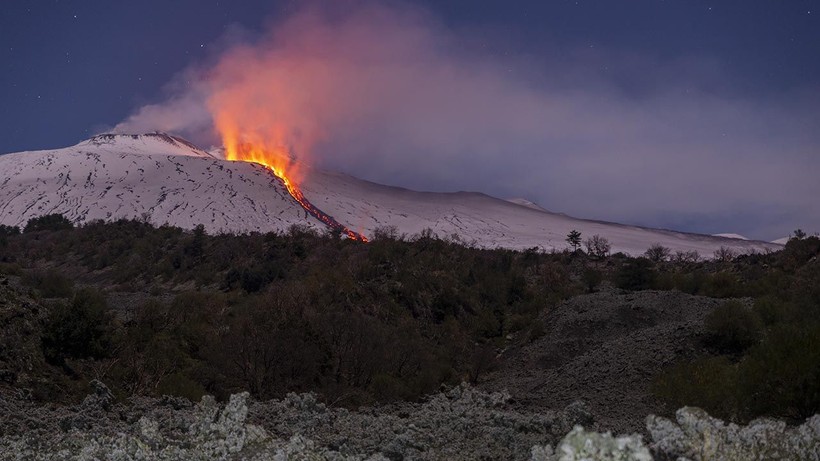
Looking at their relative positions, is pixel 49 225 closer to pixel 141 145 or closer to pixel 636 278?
pixel 636 278

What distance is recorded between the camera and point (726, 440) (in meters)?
4.47

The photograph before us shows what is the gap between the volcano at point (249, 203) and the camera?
7950 centimetres

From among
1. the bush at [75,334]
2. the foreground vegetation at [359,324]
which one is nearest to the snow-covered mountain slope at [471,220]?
the foreground vegetation at [359,324]

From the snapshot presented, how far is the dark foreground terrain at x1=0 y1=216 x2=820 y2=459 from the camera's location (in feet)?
21.0

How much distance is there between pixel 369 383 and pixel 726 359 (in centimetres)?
789

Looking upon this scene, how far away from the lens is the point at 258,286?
30.4 meters

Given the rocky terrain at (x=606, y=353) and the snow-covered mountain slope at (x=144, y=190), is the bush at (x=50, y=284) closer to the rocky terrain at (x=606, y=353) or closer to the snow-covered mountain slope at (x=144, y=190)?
the rocky terrain at (x=606, y=353)

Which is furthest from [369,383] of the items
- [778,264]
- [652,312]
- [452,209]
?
[452,209]

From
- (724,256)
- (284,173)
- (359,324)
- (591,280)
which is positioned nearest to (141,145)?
(284,173)

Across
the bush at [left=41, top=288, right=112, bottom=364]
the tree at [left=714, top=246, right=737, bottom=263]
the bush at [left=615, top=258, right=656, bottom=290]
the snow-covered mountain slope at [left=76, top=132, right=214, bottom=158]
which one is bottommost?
the bush at [left=41, top=288, right=112, bottom=364]

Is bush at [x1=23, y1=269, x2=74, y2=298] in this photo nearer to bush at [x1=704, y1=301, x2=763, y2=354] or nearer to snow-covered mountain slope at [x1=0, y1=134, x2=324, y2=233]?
bush at [x1=704, y1=301, x2=763, y2=354]

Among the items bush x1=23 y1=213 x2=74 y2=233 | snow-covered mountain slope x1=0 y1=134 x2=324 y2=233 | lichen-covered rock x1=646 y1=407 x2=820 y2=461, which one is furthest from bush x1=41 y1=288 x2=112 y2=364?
bush x1=23 y1=213 x2=74 y2=233

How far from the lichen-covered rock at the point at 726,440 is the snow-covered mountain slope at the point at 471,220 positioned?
64.1 m

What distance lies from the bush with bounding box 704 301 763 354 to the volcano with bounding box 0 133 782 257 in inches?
1871
